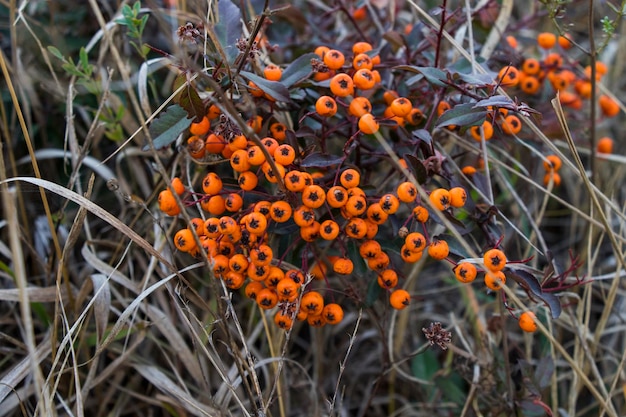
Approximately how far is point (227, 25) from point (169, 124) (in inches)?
12.0

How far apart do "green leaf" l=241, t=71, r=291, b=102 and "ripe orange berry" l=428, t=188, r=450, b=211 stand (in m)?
0.39

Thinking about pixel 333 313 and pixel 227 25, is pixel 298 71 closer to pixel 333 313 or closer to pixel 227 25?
→ pixel 227 25

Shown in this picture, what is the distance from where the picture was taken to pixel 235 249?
50.9 inches

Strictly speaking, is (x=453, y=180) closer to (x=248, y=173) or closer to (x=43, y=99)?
(x=248, y=173)

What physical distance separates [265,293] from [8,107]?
1301 millimetres

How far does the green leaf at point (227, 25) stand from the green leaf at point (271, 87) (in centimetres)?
16

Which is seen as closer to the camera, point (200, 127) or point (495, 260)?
point (495, 260)

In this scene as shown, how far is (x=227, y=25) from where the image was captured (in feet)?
4.69

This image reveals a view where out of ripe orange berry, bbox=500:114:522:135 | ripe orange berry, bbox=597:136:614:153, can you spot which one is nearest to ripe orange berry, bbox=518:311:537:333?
ripe orange berry, bbox=500:114:522:135

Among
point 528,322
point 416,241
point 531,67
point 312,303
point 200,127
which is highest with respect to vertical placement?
point 200,127

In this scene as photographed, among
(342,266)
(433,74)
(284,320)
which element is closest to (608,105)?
(433,74)

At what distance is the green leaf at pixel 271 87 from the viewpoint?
1271 millimetres

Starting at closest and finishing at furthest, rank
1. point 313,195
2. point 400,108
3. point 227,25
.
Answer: point 313,195 → point 400,108 → point 227,25

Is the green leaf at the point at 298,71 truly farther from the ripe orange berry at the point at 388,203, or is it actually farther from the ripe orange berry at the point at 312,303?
the ripe orange berry at the point at 312,303
